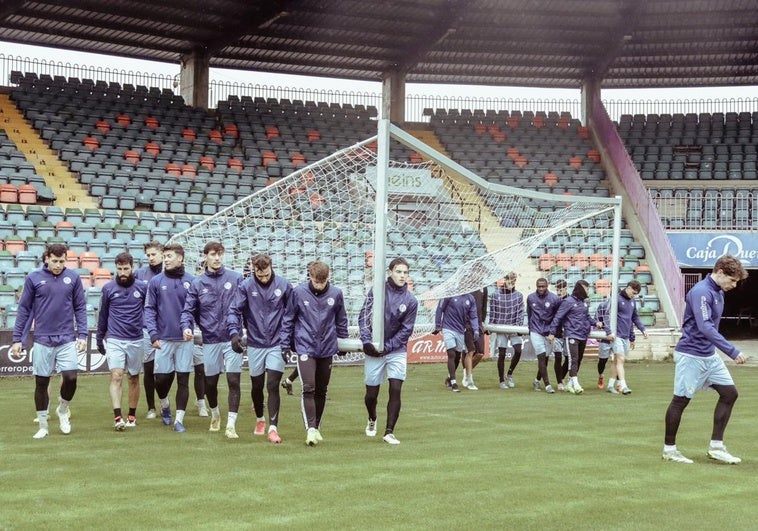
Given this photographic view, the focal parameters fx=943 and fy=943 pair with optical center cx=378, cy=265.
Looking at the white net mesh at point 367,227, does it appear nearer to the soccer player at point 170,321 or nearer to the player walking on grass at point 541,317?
the player walking on grass at point 541,317

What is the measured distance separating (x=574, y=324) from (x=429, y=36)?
1918 cm

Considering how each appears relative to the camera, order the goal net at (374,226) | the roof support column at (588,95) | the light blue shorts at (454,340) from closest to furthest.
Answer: the goal net at (374,226), the light blue shorts at (454,340), the roof support column at (588,95)

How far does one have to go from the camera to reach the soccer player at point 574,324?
53.8 feet

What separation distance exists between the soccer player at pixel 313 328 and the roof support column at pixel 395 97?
89.0ft

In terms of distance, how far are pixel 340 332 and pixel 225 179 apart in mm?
19971

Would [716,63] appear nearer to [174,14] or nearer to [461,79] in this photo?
[461,79]

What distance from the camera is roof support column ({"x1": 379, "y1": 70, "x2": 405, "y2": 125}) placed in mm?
36781

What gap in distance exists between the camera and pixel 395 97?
121 ft

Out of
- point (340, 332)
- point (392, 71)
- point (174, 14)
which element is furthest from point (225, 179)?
point (340, 332)

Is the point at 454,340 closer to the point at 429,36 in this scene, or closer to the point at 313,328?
the point at 313,328

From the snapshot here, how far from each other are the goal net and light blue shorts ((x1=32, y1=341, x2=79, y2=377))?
3.80m

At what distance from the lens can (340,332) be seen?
10.4 meters

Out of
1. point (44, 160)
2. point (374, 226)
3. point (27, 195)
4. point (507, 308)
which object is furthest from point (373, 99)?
point (374, 226)

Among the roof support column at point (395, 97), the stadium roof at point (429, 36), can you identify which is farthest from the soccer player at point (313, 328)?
the roof support column at point (395, 97)
